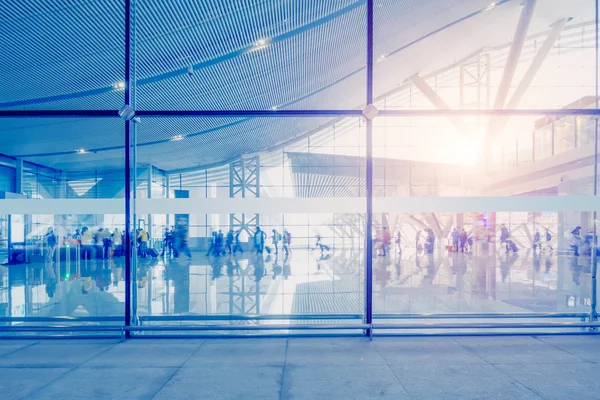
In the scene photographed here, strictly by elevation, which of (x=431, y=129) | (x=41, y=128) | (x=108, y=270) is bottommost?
(x=108, y=270)

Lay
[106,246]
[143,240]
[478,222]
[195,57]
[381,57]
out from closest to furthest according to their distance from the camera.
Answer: [195,57], [381,57], [143,240], [106,246], [478,222]

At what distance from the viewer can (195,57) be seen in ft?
26.4

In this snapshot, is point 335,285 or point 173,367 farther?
point 335,285

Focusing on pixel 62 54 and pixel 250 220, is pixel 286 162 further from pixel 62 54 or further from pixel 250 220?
pixel 62 54

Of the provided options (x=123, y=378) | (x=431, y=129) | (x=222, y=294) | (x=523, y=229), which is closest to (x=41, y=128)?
(x=222, y=294)

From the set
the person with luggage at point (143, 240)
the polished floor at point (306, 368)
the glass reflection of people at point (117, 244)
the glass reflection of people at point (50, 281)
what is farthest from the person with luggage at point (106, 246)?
the polished floor at point (306, 368)

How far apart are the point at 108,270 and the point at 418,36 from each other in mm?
12213

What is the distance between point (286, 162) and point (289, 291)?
15.6 metres

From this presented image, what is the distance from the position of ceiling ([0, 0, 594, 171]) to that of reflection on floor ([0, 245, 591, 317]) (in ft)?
13.7

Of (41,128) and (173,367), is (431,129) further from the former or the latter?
(173,367)

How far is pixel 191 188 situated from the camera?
2378 cm

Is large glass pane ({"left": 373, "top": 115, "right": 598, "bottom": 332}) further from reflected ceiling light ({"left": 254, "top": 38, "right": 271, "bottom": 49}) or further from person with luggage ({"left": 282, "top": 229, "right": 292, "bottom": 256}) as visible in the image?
reflected ceiling light ({"left": 254, "top": 38, "right": 271, "bottom": 49})

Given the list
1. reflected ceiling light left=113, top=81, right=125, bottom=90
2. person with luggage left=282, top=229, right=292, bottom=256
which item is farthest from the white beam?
reflected ceiling light left=113, top=81, right=125, bottom=90

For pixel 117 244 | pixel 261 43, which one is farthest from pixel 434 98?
pixel 117 244
